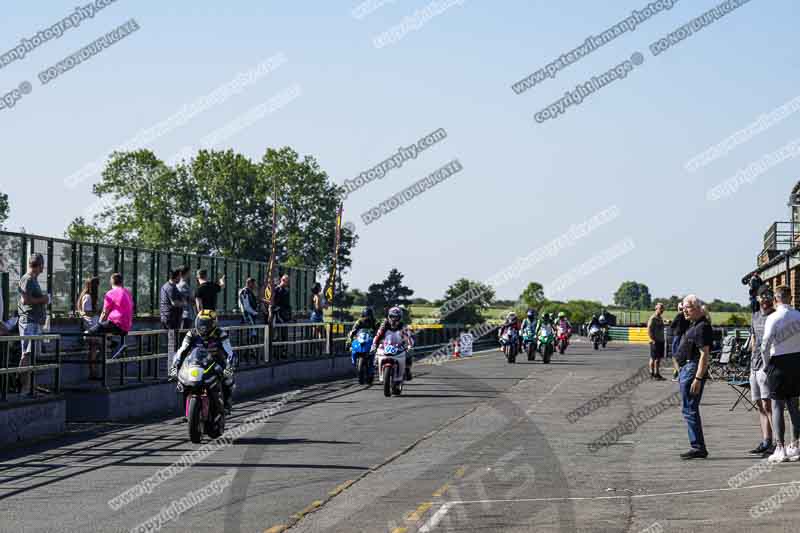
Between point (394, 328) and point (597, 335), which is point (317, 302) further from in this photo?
point (597, 335)

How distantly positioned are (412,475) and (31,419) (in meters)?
5.58

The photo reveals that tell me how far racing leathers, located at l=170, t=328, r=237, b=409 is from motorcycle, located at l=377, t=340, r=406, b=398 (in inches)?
305

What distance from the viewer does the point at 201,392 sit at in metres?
15.2

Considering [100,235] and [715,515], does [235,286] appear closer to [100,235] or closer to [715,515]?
[715,515]

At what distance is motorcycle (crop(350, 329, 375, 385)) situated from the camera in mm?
26672

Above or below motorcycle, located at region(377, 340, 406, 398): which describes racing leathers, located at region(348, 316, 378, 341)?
above

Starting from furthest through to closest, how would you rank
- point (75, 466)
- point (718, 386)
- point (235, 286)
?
point (235, 286)
point (718, 386)
point (75, 466)

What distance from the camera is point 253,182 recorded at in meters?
110

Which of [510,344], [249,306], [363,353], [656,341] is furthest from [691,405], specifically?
[510,344]

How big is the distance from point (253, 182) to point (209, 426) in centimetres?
9572

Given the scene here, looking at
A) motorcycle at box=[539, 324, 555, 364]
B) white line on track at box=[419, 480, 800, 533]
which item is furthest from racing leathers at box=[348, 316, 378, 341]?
white line on track at box=[419, 480, 800, 533]

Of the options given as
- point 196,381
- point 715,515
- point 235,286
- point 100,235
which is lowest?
point 715,515

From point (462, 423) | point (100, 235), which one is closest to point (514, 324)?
point (462, 423)

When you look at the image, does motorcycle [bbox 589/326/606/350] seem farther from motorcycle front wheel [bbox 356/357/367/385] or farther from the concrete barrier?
the concrete barrier
